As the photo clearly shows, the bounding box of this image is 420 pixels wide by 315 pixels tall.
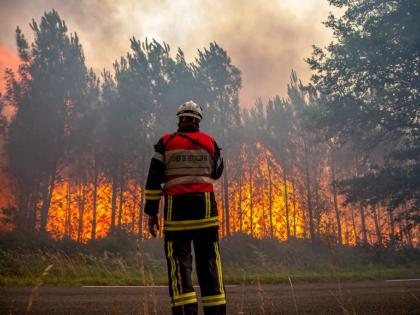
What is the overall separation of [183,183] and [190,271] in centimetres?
87

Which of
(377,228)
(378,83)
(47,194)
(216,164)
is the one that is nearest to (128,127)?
(47,194)

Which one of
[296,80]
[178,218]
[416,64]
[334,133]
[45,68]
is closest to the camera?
[178,218]

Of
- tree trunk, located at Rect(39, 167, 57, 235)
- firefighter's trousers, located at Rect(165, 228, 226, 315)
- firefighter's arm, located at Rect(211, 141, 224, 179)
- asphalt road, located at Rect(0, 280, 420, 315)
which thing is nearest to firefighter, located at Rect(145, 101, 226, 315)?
firefighter's trousers, located at Rect(165, 228, 226, 315)

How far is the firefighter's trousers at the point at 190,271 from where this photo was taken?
3.08 meters

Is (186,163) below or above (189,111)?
below

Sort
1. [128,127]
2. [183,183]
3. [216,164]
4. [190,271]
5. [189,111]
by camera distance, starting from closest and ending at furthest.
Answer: [190,271], [183,183], [189,111], [216,164], [128,127]

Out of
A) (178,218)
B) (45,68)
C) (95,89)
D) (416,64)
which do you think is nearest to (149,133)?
(95,89)

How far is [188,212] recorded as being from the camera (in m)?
3.37

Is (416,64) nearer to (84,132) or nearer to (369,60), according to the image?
(369,60)

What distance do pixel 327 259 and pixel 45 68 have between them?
25.0m

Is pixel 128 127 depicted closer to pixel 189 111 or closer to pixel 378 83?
pixel 378 83

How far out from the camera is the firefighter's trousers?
308 cm

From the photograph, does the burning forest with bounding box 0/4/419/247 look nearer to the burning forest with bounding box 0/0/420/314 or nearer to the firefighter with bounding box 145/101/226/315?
the burning forest with bounding box 0/0/420/314

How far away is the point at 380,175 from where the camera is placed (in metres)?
18.8
